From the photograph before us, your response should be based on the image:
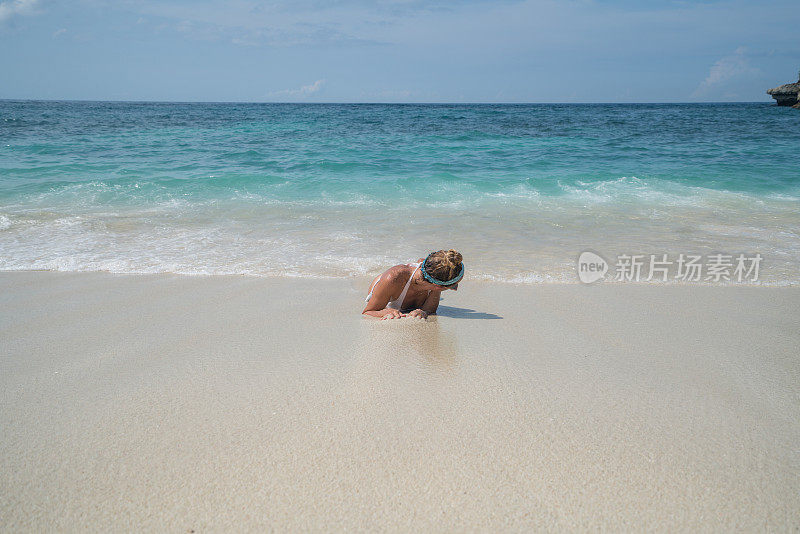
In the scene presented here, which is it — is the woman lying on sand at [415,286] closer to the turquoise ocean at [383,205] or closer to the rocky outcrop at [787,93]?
the turquoise ocean at [383,205]

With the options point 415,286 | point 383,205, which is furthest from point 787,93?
point 415,286

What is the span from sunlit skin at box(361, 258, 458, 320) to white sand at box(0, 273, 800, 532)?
0.50 feet

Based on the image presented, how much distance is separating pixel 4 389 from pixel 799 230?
848 centimetres

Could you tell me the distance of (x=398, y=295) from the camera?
11.4 ft

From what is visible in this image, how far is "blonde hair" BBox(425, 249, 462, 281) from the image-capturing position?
3.02 meters

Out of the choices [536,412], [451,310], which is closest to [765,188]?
[451,310]

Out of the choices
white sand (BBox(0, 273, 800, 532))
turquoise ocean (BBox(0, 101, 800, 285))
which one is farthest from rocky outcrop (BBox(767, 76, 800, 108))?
white sand (BBox(0, 273, 800, 532))

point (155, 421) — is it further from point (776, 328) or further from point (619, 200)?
point (619, 200)

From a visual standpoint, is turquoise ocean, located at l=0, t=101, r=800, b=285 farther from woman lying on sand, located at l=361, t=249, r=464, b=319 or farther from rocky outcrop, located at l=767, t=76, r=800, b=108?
rocky outcrop, located at l=767, t=76, r=800, b=108

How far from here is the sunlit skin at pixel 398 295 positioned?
131 inches

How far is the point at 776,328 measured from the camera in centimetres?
330

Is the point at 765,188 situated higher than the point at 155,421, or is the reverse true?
the point at 765,188

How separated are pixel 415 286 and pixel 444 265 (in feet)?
1.31

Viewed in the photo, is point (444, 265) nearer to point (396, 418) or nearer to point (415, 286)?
point (415, 286)
